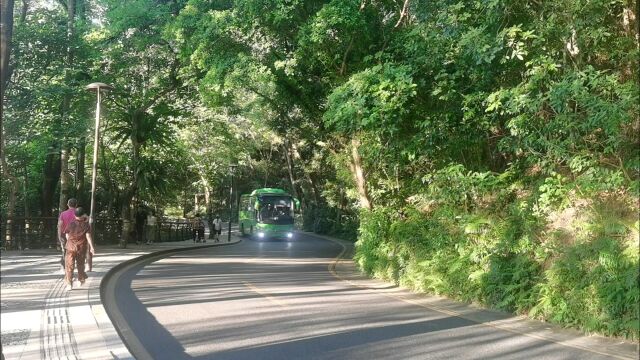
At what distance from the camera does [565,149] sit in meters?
10.3

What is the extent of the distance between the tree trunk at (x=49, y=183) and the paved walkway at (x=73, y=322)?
15.3 meters

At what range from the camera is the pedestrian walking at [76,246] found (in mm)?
12062

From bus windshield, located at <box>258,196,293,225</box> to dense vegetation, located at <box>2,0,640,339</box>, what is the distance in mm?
17117

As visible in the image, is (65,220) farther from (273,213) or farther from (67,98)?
(273,213)

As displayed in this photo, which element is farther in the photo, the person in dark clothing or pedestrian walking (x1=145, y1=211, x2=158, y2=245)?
the person in dark clothing

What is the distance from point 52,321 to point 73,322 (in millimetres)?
318

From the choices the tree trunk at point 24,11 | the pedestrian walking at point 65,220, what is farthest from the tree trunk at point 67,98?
the pedestrian walking at point 65,220

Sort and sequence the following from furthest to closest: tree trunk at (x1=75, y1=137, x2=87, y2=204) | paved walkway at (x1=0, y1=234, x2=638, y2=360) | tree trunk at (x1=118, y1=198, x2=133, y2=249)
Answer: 1. tree trunk at (x1=75, y1=137, x2=87, y2=204)
2. tree trunk at (x1=118, y1=198, x2=133, y2=249)
3. paved walkway at (x1=0, y1=234, x2=638, y2=360)

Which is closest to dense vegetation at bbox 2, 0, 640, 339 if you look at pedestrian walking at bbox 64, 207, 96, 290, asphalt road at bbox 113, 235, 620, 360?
asphalt road at bbox 113, 235, 620, 360

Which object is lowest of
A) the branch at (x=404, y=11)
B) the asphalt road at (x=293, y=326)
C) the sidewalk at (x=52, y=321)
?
the asphalt road at (x=293, y=326)

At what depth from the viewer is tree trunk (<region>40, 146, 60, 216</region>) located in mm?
28764

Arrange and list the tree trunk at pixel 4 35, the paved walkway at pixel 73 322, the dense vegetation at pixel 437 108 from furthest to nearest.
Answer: the dense vegetation at pixel 437 108 < the paved walkway at pixel 73 322 < the tree trunk at pixel 4 35

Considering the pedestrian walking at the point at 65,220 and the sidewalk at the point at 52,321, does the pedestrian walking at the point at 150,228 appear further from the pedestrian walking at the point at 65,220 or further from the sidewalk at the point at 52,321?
the pedestrian walking at the point at 65,220

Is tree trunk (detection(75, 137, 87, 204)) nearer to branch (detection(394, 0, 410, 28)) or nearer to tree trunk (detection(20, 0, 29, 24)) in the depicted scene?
tree trunk (detection(20, 0, 29, 24))
